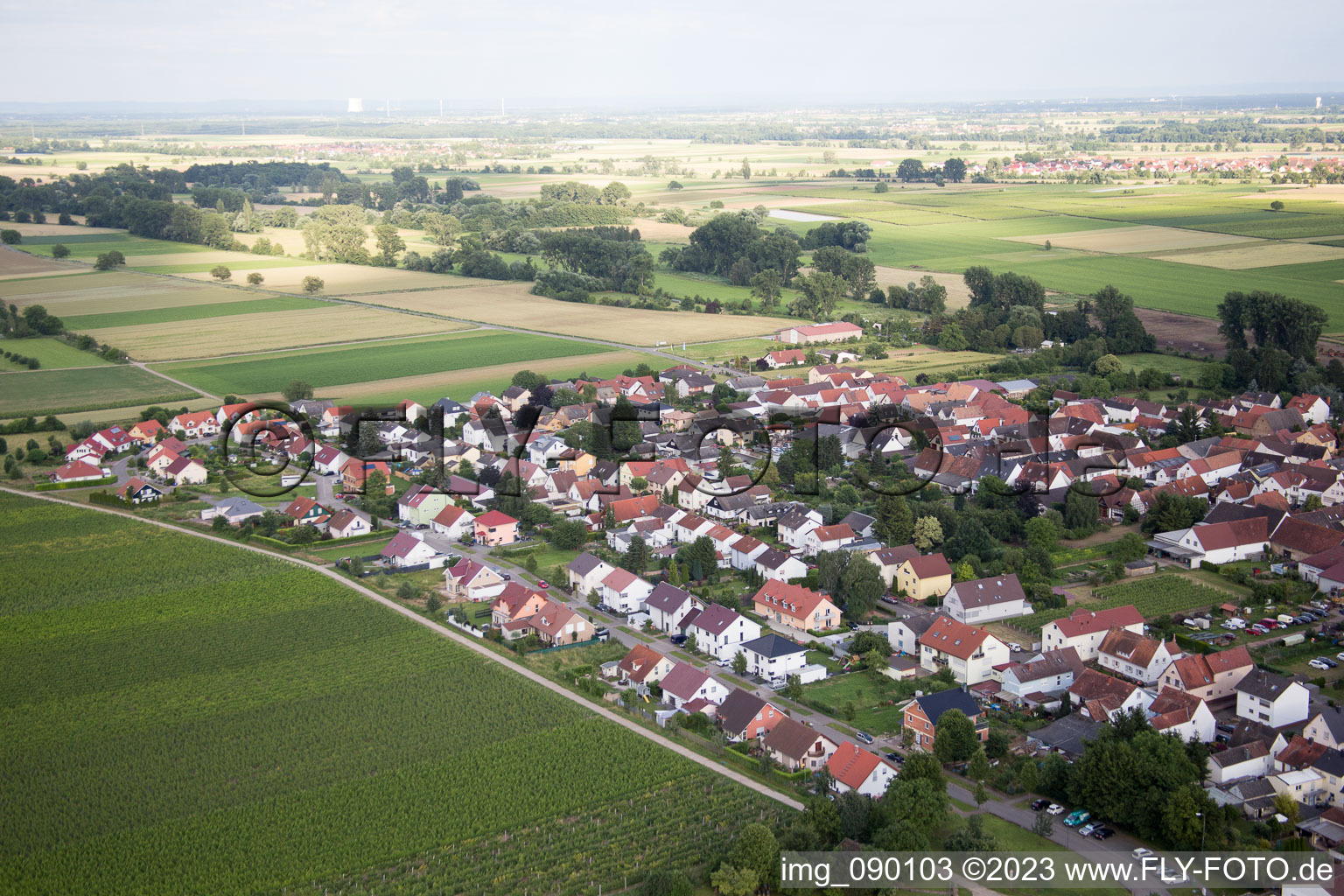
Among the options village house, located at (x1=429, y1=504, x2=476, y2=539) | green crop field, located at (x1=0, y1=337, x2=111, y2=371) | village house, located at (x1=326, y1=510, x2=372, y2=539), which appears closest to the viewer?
village house, located at (x1=326, y1=510, x2=372, y2=539)

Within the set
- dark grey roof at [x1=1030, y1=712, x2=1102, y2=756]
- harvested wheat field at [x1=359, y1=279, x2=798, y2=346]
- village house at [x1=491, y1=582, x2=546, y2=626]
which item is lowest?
dark grey roof at [x1=1030, y1=712, x2=1102, y2=756]

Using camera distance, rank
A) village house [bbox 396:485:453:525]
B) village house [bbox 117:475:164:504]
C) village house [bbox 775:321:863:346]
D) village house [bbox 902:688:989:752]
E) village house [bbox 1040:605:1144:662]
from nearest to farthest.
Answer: village house [bbox 902:688:989:752]
village house [bbox 1040:605:1144:662]
village house [bbox 396:485:453:525]
village house [bbox 117:475:164:504]
village house [bbox 775:321:863:346]

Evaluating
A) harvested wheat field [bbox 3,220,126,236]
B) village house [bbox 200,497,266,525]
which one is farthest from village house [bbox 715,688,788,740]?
harvested wheat field [bbox 3,220,126,236]

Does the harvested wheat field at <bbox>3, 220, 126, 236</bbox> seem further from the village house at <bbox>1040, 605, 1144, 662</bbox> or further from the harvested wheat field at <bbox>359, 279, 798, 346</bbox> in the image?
the village house at <bbox>1040, 605, 1144, 662</bbox>

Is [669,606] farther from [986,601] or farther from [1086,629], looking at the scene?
[1086,629]

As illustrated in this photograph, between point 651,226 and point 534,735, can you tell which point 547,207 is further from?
point 534,735

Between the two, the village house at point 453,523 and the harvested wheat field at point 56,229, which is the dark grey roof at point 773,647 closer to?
the village house at point 453,523

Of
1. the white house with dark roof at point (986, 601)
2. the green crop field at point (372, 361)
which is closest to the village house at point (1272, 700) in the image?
the white house with dark roof at point (986, 601)

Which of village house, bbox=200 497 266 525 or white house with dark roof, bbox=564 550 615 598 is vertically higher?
village house, bbox=200 497 266 525
